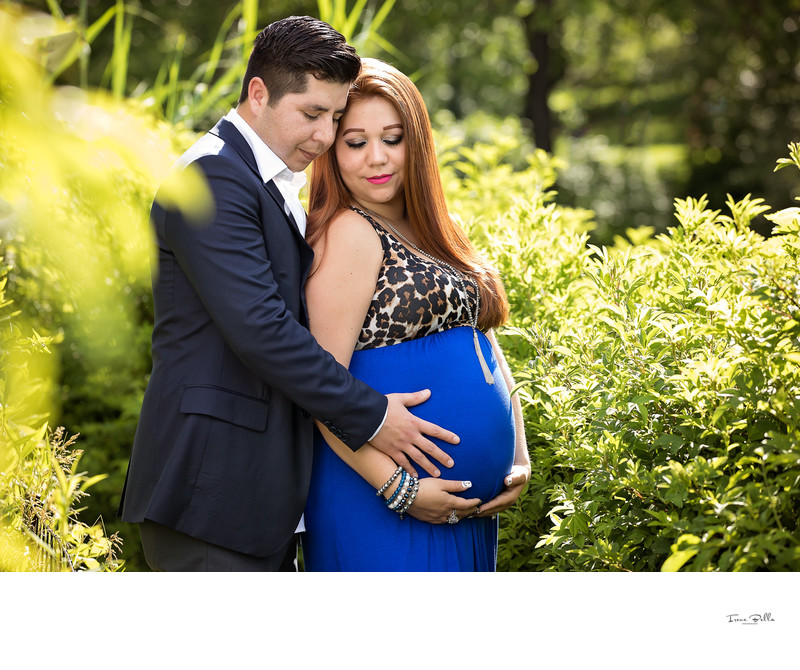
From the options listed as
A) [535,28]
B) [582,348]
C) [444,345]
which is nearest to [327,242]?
[444,345]

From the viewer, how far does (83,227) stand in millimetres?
2543

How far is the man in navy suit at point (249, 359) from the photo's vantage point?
1852mm

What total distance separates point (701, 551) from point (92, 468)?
10.3 ft

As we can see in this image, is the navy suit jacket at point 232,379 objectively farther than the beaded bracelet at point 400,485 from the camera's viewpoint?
No

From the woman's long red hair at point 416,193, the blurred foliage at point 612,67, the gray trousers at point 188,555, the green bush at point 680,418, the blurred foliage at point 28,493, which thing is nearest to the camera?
the green bush at point 680,418

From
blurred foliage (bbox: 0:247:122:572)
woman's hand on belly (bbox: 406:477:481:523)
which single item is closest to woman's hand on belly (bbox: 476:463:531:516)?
woman's hand on belly (bbox: 406:477:481:523)

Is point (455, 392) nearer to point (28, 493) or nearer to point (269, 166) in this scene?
point (269, 166)

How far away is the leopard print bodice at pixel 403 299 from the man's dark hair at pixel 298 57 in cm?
40

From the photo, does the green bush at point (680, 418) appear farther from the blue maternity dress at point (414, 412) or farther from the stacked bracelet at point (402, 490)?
the stacked bracelet at point (402, 490)

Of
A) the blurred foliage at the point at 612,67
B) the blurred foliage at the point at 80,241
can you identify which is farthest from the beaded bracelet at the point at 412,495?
the blurred foliage at the point at 612,67

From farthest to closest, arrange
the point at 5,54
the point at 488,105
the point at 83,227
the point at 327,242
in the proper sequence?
the point at 488,105
the point at 83,227
the point at 327,242
the point at 5,54

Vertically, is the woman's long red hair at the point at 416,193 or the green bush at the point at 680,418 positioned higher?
the woman's long red hair at the point at 416,193

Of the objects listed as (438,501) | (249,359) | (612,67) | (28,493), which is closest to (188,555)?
(28,493)

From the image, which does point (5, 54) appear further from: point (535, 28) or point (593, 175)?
point (593, 175)
